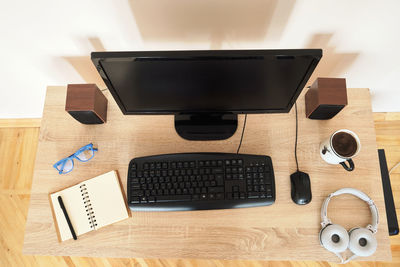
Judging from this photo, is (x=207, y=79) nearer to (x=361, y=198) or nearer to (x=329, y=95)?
(x=329, y=95)

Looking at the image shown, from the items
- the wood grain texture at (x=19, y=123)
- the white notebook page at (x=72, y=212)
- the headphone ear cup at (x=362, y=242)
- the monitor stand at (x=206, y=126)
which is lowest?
the headphone ear cup at (x=362, y=242)

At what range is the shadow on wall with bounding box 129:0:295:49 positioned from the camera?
74 cm

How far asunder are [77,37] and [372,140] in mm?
1101

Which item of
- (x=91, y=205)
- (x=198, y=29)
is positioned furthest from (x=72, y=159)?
(x=198, y=29)

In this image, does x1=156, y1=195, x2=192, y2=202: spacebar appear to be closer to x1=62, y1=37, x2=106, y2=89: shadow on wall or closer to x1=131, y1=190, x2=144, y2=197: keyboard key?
x1=131, y1=190, x2=144, y2=197: keyboard key

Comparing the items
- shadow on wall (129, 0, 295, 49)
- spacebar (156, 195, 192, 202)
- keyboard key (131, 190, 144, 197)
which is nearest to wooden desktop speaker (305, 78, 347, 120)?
shadow on wall (129, 0, 295, 49)

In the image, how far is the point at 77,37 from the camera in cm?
88

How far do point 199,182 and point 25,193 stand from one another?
52.3 inches

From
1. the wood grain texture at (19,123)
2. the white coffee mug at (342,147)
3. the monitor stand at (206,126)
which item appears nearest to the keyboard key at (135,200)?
the monitor stand at (206,126)

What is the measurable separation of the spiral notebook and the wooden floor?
0.77 metres

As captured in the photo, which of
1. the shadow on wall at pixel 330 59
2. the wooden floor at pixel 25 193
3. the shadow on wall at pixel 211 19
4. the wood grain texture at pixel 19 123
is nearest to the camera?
the shadow on wall at pixel 211 19

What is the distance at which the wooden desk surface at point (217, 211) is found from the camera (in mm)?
811

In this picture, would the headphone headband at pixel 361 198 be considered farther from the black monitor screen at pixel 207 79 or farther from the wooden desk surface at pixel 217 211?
the black monitor screen at pixel 207 79

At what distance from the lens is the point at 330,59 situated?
985 millimetres
